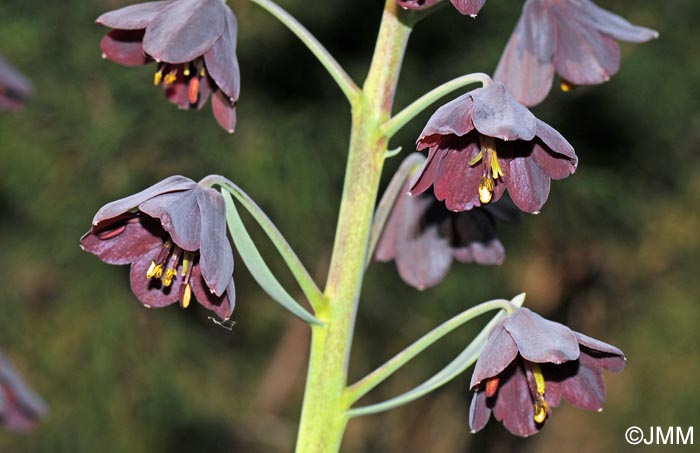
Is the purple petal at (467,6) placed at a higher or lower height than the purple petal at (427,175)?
higher

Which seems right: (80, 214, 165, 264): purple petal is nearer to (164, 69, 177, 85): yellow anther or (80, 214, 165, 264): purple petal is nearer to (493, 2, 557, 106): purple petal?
(164, 69, 177, 85): yellow anther

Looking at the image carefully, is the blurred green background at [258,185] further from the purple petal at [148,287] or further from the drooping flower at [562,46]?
the purple petal at [148,287]

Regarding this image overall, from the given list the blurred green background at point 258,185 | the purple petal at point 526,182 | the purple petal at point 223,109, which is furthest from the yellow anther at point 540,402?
the blurred green background at point 258,185

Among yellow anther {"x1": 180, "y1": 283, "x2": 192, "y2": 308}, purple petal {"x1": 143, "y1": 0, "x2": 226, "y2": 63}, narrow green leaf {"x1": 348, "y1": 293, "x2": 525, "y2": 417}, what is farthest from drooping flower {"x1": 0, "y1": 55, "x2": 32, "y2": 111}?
narrow green leaf {"x1": 348, "y1": 293, "x2": 525, "y2": 417}

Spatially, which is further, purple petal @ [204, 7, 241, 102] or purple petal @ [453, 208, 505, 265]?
purple petal @ [453, 208, 505, 265]

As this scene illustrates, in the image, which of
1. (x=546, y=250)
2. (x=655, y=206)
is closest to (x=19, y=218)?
(x=546, y=250)

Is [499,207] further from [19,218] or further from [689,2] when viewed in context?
[19,218]
